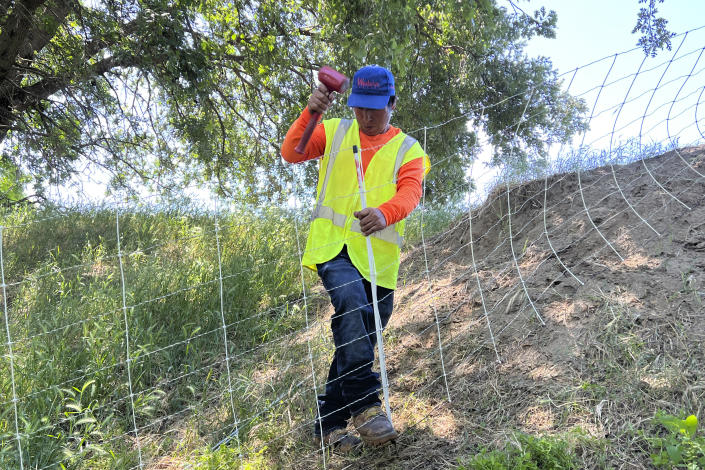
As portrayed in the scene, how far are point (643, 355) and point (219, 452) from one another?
2219 millimetres

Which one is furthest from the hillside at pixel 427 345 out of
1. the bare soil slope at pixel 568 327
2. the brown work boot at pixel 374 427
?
the brown work boot at pixel 374 427

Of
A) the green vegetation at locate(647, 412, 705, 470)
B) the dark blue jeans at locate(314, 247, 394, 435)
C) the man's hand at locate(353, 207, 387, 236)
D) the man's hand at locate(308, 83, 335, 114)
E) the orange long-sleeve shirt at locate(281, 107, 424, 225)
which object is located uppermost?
the man's hand at locate(308, 83, 335, 114)

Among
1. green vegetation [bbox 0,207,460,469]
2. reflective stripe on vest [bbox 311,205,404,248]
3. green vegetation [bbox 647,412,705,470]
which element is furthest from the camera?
green vegetation [bbox 0,207,460,469]

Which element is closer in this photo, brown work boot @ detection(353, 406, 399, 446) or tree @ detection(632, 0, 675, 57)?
brown work boot @ detection(353, 406, 399, 446)

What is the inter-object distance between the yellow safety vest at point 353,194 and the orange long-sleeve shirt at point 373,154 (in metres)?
0.04

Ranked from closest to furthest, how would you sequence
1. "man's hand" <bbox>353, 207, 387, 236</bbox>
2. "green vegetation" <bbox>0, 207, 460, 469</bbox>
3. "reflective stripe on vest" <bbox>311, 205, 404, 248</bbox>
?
"man's hand" <bbox>353, 207, 387, 236</bbox> < "reflective stripe on vest" <bbox>311, 205, 404, 248</bbox> < "green vegetation" <bbox>0, 207, 460, 469</bbox>

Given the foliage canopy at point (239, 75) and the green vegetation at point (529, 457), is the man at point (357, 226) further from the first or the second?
the foliage canopy at point (239, 75)

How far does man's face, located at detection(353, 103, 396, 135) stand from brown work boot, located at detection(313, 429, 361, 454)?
5.31ft

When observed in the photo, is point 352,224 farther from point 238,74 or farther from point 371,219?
point 238,74

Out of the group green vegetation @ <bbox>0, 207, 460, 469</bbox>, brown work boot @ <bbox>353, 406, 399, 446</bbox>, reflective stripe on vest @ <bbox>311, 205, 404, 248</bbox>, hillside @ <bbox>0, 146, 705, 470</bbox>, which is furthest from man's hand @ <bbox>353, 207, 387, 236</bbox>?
green vegetation @ <bbox>0, 207, 460, 469</bbox>

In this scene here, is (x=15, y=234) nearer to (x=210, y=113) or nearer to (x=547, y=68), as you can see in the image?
(x=210, y=113)

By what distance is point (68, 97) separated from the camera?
6.83 metres

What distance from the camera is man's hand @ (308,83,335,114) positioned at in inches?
103

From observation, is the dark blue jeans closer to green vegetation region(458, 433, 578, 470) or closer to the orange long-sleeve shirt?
the orange long-sleeve shirt
